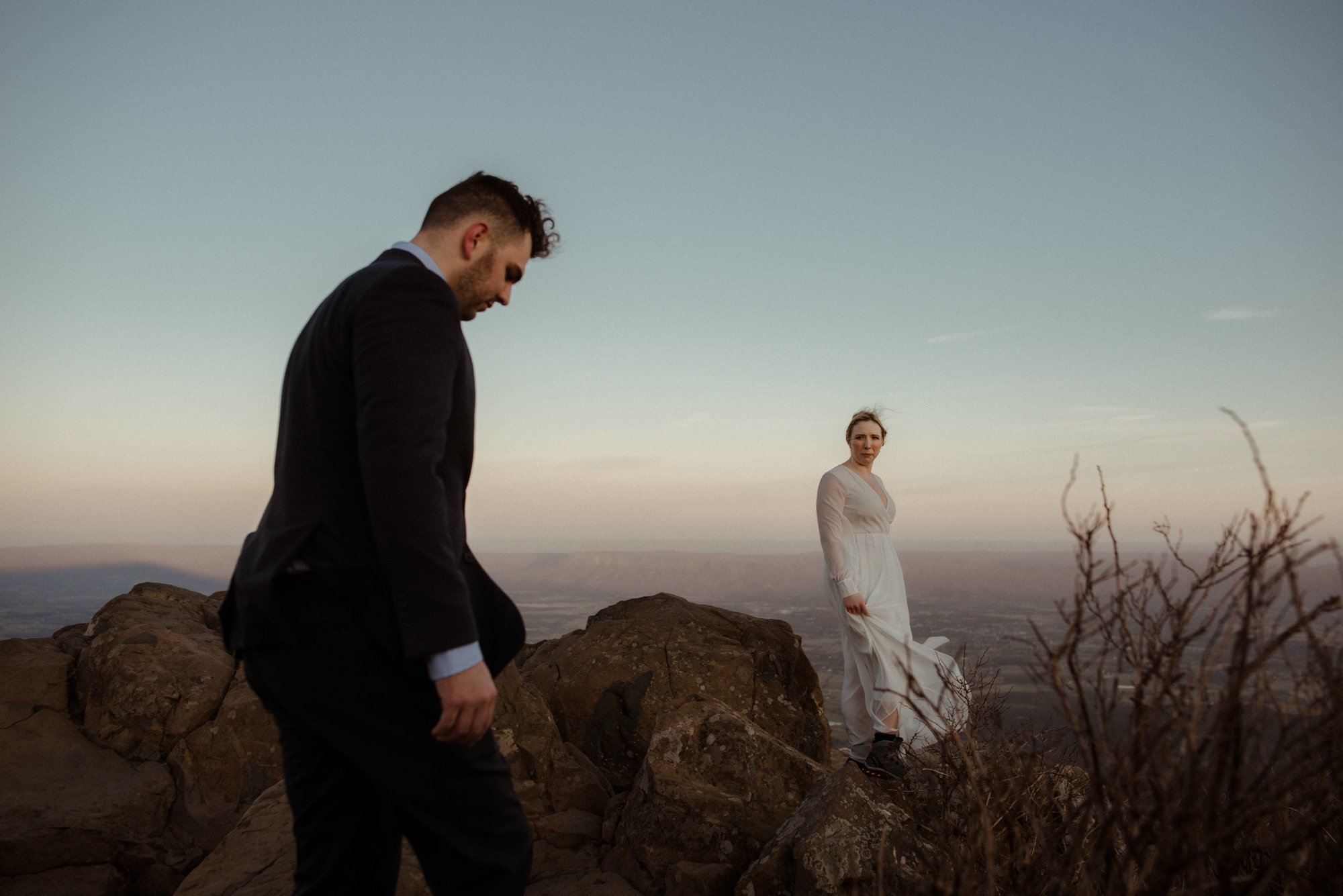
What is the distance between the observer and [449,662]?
157 centimetres

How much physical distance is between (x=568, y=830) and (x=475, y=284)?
2.76m

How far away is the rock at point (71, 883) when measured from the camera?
3645 mm

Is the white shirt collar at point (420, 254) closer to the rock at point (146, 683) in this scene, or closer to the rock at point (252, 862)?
the rock at point (252, 862)

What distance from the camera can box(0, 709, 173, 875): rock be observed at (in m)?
3.81

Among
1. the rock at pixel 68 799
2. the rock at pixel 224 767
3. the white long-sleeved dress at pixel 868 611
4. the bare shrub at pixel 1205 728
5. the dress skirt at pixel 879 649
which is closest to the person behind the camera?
the bare shrub at pixel 1205 728

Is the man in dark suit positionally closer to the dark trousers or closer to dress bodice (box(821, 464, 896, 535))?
the dark trousers

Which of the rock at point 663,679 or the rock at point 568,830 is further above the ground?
the rock at point 663,679

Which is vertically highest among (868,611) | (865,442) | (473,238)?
(473,238)

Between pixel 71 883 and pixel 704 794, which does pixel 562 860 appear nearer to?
pixel 704 794

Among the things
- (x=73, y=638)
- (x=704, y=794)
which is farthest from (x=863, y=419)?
(x=73, y=638)

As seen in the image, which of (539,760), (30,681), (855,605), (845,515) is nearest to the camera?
(539,760)

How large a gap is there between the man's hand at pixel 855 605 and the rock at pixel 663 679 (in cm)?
65

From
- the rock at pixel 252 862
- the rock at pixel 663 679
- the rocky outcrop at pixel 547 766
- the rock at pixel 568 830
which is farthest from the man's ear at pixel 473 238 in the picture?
the rock at pixel 663 679

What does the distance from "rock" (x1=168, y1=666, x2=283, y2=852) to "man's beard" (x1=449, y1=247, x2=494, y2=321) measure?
362 cm
